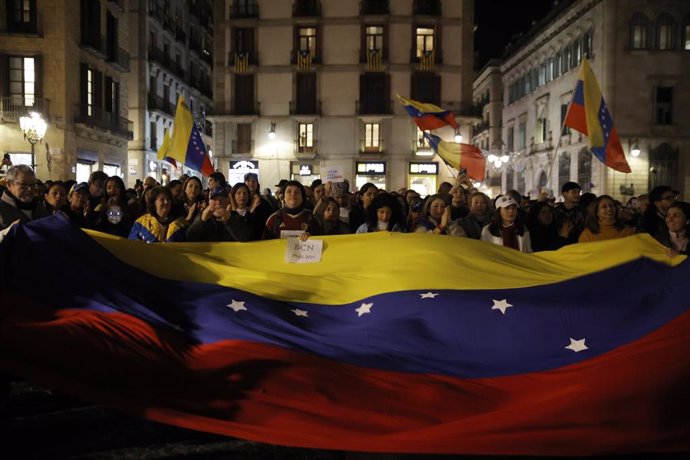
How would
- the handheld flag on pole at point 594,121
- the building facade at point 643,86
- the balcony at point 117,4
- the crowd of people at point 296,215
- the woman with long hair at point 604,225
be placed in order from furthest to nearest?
the building facade at point 643,86 → the balcony at point 117,4 → the handheld flag on pole at point 594,121 → the woman with long hair at point 604,225 → the crowd of people at point 296,215

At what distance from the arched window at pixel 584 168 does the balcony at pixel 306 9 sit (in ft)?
63.3

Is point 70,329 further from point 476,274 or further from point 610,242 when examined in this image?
point 610,242

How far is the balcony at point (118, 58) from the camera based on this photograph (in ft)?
115

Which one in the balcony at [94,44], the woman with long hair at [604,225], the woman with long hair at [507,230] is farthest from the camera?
the balcony at [94,44]

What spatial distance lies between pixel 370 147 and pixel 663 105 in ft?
60.7

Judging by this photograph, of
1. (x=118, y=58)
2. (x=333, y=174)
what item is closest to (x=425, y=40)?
(x=118, y=58)

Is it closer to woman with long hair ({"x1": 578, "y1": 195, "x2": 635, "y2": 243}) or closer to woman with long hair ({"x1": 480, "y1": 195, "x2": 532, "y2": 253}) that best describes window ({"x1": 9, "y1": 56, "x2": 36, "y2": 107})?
woman with long hair ({"x1": 480, "y1": 195, "x2": 532, "y2": 253})

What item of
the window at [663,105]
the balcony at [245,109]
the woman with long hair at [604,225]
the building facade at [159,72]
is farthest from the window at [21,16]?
the window at [663,105]

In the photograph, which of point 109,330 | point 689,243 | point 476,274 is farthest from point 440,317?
point 689,243

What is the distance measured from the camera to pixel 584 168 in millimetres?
44469

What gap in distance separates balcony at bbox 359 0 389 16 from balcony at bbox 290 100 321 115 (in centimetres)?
619

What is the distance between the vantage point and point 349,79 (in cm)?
4212

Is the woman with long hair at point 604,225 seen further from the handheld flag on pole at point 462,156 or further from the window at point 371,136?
the window at point 371,136

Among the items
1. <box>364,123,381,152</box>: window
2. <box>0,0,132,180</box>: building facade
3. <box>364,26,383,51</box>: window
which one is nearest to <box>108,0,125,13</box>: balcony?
<box>0,0,132,180</box>: building facade
